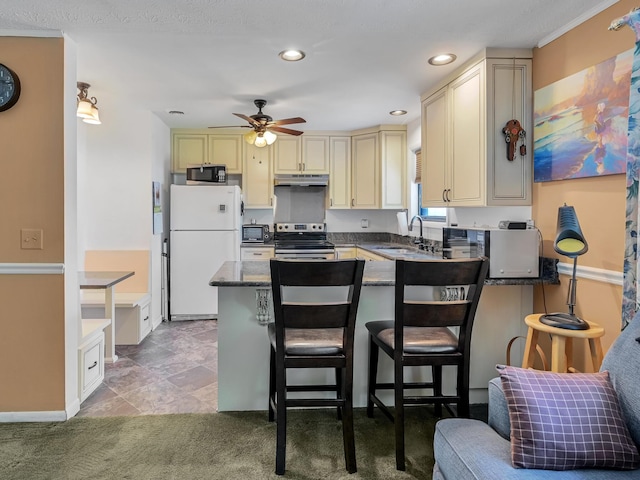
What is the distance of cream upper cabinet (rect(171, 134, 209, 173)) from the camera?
5.21 metres

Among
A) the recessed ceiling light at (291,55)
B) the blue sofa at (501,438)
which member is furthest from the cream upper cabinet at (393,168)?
the blue sofa at (501,438)

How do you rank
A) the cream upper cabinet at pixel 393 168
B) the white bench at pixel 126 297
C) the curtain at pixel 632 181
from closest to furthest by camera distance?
the curtain at pixel 632 181, the white bench at pixel 126 297, the cream upper cabinet at pixel 393 168

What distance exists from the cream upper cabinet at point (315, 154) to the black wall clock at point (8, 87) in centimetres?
336

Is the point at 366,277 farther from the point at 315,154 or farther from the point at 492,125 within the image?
the point at 315,154

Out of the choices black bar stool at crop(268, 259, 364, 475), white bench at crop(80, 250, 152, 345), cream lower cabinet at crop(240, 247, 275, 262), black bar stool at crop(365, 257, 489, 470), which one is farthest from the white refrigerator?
black bar stool at crop(365, 257, 489, 470)

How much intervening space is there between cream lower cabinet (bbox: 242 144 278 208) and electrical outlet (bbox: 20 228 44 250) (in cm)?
300

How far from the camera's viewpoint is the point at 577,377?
4.69ft

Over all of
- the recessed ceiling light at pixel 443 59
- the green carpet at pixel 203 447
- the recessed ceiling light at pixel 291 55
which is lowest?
the green carpet at pixel 203 447

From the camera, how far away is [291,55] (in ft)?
9.39

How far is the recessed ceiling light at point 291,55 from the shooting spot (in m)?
2.81

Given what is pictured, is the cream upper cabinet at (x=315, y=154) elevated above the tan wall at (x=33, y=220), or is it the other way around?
the cream upper cabinet at (x=315, y=154)

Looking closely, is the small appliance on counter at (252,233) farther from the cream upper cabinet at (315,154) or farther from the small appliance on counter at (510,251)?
the small appliance on counter at (510,251)

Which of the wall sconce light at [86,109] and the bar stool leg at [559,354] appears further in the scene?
the wall sconce light at [86,109]

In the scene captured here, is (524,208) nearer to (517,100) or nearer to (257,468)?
(517,100)
